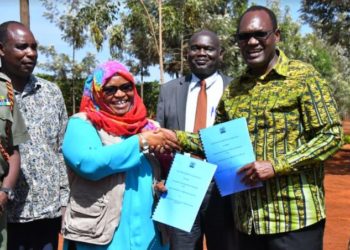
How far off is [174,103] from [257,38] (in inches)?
65.2

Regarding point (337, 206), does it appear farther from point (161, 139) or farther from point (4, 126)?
point (4, 126)

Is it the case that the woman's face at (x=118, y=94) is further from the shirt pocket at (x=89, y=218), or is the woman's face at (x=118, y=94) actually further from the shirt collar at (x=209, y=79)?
the shirt collar at (x=209, y=79)

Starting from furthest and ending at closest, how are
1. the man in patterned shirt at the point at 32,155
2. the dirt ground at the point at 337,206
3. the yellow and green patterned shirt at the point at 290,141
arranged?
the dirt ground at the point at 337,206 < the man in patterned shirt at the point at 32,155 < the yellow and green patterned shirt at the point at 290,141

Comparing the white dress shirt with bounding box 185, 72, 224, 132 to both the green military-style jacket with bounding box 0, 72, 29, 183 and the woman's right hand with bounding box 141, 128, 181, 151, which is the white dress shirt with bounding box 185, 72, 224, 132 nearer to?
the woman's right hand with bounding box 141, 128, 181, 151

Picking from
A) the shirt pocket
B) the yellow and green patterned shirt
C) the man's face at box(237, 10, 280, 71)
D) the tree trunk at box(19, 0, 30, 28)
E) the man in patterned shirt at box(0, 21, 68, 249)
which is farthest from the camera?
the tree trunk at box(19, 0, 30, 28)

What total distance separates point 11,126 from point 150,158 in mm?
776

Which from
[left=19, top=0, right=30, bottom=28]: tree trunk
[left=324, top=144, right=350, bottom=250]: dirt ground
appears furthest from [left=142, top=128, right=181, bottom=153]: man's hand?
[left=19, top=0, right=30, bottom=28]: tree trunk

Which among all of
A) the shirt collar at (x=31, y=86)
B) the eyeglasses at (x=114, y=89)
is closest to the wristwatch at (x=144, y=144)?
the eyeglasses at (x=114, y=89)

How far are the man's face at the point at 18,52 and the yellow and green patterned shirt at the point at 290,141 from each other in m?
1.40

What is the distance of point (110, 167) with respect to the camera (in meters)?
2.56

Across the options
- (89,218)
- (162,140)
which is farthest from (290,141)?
(89,218)

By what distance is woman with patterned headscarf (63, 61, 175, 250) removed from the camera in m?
2.58

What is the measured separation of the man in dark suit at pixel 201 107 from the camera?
387 cm

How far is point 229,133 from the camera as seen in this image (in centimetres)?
253
